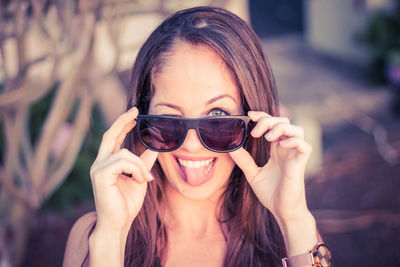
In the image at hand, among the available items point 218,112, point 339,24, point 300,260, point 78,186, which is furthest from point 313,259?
point 339,24

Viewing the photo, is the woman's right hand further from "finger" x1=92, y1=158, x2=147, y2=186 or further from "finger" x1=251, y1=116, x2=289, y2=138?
"finger" x1=251, y1=116, x2=289, y2=138

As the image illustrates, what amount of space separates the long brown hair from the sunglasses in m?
0.17

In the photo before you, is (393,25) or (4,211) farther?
(393,25)

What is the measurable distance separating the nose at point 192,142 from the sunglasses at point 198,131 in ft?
0.17

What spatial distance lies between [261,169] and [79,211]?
346cm

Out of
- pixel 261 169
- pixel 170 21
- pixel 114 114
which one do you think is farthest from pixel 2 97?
pixel 114 114

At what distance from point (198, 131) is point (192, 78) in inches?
9.0

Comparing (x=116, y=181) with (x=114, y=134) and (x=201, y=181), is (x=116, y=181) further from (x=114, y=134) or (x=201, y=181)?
(x=201, y=181)

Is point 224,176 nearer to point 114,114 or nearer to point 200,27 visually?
point 200,27

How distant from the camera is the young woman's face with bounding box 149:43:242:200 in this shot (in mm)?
1832

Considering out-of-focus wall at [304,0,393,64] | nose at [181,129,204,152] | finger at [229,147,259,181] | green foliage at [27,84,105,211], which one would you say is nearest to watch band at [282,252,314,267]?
finger at [229,147,259,181]

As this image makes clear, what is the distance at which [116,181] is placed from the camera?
1775mm

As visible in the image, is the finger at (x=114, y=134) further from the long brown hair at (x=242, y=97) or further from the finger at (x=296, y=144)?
the finger at (x=296, y=144)

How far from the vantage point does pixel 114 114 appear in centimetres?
691
